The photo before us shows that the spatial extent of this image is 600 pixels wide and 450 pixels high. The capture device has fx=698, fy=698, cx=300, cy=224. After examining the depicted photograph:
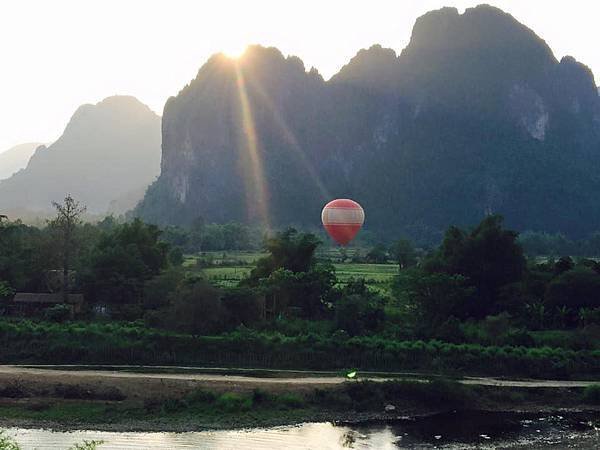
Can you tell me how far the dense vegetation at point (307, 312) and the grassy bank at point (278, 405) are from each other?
2581 millimetres

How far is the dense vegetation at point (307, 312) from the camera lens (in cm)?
2444

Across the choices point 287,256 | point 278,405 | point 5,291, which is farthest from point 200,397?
point 287,256

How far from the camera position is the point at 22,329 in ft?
83.7

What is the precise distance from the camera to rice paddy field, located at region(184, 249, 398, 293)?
1594 inches

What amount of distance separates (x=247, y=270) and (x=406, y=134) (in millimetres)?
75694

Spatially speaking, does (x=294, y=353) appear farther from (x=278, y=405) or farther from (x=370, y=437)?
(x=370, y=437)

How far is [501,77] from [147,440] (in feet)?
358

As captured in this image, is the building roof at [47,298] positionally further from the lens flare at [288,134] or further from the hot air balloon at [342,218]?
the lens flare at [288,134]

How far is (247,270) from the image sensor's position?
4712 centimetres

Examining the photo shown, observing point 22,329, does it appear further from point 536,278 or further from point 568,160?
point 568,160

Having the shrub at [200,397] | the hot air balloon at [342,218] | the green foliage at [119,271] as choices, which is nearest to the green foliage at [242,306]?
the green foliage at [119,271]

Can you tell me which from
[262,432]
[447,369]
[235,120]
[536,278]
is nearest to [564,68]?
[235,120]

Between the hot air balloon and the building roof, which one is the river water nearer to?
the building roof

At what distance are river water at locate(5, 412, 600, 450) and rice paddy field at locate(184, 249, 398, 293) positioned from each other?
58.7 ft
